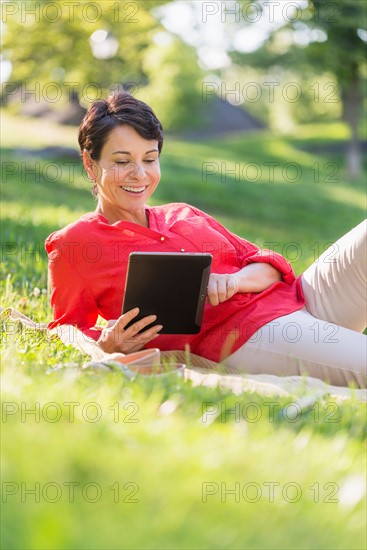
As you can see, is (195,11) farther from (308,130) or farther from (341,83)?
(308,130)

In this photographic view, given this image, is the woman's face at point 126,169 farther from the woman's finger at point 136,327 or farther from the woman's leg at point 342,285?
the woman's leg at point 342,285

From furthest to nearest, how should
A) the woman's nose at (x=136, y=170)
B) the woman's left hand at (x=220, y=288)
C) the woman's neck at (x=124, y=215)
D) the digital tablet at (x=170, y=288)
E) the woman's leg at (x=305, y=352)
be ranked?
the woman's neck at (x=124, y=215) → the woman's nose at (x=136, y=170) → the woman's left hand at (x=220, y=288) → the woman's leg at (x=305, y=352) → the digital tablet at (x=170, y=288)

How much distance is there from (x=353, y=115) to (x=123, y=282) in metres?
27.4

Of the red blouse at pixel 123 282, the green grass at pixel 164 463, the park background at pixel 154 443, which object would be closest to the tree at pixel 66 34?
the park background at pixel 154 443

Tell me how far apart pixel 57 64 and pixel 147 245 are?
59.1 feet

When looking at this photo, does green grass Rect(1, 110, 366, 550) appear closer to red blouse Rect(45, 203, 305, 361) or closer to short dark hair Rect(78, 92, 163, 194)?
red blouse Rect(45, 203, 305, 361)

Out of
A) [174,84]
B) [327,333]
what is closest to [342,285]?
[327,333]

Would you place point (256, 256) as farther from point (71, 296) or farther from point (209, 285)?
point (71, 296)

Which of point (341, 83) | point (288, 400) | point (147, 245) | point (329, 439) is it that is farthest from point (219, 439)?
point (341, 83)

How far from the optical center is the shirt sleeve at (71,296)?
4.49 m

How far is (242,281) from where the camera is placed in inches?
178

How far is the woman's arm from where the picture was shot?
14.3 feet

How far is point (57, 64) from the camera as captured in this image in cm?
2169

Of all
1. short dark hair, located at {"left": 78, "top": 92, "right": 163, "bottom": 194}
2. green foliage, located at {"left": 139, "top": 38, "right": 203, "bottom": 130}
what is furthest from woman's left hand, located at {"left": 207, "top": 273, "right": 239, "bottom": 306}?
green foliage, located at {"left": 139, "top": 38, "right": 203, "bottom": 130}
